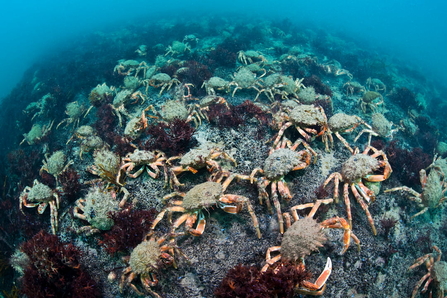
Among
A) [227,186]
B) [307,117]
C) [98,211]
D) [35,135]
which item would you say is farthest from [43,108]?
[307,117]

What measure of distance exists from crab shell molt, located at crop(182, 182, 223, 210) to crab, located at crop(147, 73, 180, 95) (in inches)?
287

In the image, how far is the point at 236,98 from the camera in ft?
32.8

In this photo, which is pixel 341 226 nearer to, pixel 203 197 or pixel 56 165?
pixel 203 197

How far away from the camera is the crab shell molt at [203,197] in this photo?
14.3ft

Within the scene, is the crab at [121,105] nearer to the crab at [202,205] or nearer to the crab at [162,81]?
the crab at [162,81]

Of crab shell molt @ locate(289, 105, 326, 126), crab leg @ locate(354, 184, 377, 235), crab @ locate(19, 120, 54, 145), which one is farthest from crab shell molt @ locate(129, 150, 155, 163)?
crab @ locate(19, 120, 54, 145)

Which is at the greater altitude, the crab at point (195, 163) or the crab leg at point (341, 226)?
the crab at point (195, 163)

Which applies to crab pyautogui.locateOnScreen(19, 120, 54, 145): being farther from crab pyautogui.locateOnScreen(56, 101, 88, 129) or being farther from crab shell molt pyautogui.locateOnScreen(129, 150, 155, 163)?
crab shell molt pyautogui.locateOnScreen(129, 150, 155, 163)

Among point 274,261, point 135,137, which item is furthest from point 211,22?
point 274,261

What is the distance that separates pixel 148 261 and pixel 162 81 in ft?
28.2

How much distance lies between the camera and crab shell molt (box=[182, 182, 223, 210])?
4.35 metres

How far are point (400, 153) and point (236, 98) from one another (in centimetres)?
647

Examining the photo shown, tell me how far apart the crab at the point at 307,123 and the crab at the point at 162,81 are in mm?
6559

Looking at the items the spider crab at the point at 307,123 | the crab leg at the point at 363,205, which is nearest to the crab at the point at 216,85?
the spider crab at the point at 307,123
